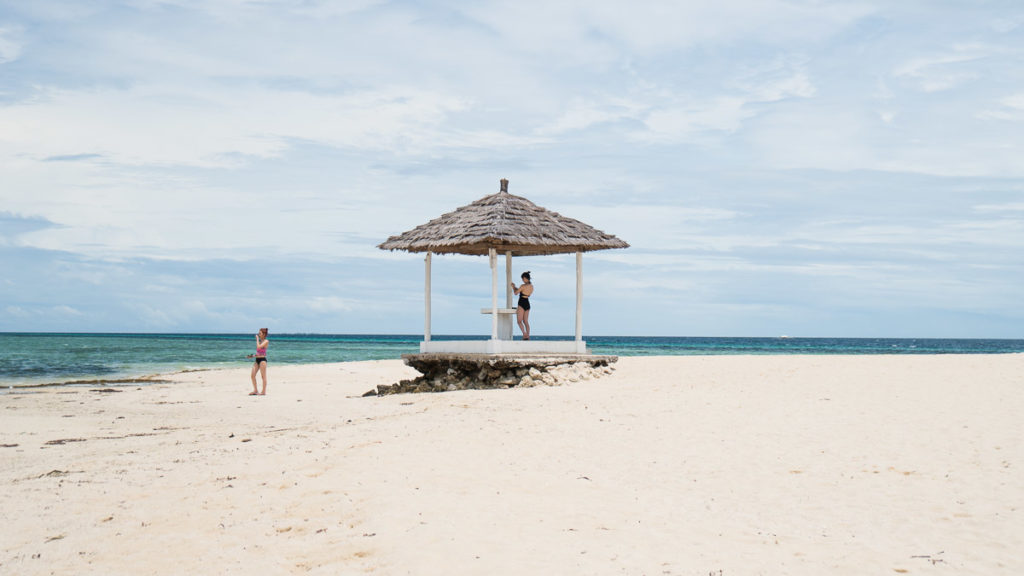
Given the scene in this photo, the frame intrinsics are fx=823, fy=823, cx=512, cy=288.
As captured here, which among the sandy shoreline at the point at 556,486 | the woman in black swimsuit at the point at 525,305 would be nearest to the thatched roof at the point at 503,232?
the woman in black swimsuit at the point at 525,305

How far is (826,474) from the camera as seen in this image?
7.46m

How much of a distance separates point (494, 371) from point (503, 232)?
2.59m

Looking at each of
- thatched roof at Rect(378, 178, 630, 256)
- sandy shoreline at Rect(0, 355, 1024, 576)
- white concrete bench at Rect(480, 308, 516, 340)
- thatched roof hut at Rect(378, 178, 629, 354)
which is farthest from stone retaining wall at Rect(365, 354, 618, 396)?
thatched roof at Rect(378, 178, 630, 256)

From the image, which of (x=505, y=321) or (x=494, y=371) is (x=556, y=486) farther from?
(x=505, y=321)

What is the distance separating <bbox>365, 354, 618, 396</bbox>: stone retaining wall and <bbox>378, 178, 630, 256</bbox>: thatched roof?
6.83 feet

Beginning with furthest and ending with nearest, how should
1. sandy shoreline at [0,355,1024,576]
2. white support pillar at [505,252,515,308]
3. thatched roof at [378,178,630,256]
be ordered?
white support pillar at [505,252,515,308] < thatched roof at [378,178,630,256] < sandy shoreline at [0,355,1024,576]

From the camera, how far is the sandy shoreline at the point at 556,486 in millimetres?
5582

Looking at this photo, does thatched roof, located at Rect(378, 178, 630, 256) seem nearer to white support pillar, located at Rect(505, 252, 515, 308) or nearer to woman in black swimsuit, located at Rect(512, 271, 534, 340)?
white support pillar, located at Rect(505, 252, 515, 308)

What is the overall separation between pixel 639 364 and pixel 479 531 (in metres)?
11.6

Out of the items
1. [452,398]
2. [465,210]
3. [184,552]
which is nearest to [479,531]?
[184,552]

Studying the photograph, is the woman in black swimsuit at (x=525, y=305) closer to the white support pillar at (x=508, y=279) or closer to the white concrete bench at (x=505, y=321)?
the white concrete bench at (x=505, y=321)

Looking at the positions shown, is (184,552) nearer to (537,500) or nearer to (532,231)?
(537,500)

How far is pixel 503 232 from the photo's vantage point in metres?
14.2

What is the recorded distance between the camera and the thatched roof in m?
14.4
